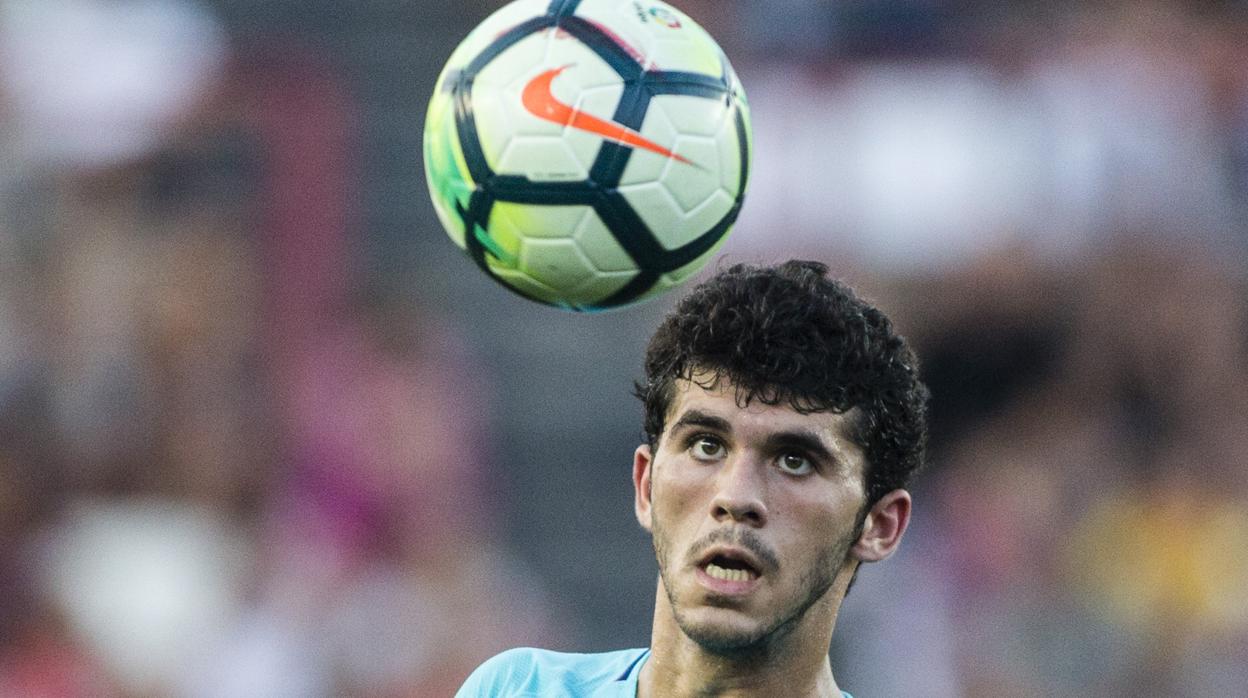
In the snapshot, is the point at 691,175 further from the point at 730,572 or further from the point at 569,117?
the point at 730,572

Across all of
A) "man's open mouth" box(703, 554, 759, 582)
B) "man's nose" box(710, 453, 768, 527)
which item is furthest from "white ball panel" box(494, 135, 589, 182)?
"man's open mouth" box(703, 554, 759, 582)

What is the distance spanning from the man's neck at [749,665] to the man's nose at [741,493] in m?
0.29

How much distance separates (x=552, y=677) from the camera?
454 centimetres

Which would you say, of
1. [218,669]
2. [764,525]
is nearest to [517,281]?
[764,525]

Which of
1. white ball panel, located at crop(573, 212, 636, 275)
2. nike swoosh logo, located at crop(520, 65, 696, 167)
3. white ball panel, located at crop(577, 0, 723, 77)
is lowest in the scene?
white ball panel, located at crop(573, 212, 636, 275)

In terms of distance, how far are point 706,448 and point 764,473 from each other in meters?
0.16

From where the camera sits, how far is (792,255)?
30.4ft

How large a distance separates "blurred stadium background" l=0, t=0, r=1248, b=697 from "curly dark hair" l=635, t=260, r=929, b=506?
13.5 feet

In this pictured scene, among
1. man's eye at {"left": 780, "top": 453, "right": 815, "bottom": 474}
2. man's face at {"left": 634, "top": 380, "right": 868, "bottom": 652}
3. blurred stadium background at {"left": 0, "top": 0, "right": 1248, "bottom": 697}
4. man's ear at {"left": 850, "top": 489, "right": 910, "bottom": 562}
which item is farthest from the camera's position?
blurred stadium background at {"left": 0, "top": 0, "right": 1248, "bottom": 697}

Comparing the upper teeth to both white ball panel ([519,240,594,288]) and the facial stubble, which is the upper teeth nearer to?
the facial stubble

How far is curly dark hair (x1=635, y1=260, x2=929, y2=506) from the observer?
166 inches

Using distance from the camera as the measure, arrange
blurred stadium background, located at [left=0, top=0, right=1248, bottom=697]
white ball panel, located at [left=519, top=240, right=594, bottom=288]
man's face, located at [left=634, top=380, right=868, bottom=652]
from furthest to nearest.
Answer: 1. blurred stadium background, located at [left=0, top=0, right=1248, bottom=697]
2. white ball panel, located at [left=519, top=240, right=594, bottom=288]
3. man's face, located at [left=634, top=380, right=868, bottom=652]

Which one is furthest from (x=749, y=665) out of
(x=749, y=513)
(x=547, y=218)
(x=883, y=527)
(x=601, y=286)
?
(x=547, y=218)

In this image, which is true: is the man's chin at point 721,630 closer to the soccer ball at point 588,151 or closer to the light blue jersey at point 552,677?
the light blue jersey at point 552,677
